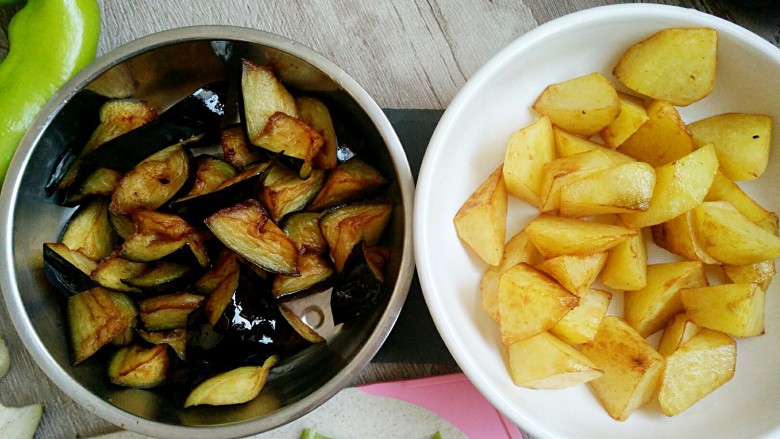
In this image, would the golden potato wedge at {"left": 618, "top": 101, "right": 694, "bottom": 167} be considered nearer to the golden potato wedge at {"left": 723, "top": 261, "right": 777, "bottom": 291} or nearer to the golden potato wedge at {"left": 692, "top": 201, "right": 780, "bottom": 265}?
the golden potato wedge at {"left": 692, "top": 201, "right": 780, "bottom": 265}

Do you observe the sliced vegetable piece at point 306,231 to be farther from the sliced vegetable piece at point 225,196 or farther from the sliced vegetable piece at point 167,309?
the sliced vegetable piece at point 167,309

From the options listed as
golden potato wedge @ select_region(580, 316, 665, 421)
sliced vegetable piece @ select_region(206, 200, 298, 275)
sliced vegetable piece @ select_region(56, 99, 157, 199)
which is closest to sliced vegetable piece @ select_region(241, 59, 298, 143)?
sliced vegetable piece @ select_region(206, 200, 298, 275)

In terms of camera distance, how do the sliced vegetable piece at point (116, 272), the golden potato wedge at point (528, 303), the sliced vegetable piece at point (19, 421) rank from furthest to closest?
1. the sliced vegetable piece at point (19, 421)
2. the sliced vegetable piece at point (116, 272)
3. the golden potato wedge at point (528, 303)

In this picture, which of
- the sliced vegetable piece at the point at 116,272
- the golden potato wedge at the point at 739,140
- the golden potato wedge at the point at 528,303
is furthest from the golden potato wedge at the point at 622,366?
the sliced vegetable piece at the point at 116,272

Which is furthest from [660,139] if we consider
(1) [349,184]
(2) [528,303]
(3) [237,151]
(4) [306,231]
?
(3) [237,151]

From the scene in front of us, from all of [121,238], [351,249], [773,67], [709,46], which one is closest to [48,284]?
[121,238]
